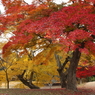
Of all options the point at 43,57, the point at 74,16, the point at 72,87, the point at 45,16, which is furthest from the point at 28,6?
the point at 72,87

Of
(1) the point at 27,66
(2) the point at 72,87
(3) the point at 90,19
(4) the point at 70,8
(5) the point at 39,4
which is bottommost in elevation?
(2) the point at 72,87

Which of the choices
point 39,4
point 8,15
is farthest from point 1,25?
point 39,4

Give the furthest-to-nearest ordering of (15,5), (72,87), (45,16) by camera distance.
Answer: (72,87) < (15,5) < (45,16)

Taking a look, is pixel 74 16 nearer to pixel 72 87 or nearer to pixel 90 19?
pixel 90 19

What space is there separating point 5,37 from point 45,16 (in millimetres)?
8269

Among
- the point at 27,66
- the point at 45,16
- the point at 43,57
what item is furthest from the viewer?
the point at 27,66

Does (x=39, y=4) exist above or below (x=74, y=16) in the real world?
above

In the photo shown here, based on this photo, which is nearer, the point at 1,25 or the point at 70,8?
the point at 70,8

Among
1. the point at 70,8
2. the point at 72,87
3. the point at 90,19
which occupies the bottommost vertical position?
the point at 72,87

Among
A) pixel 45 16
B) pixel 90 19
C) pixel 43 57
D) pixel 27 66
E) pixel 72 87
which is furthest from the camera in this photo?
pixel 27 66

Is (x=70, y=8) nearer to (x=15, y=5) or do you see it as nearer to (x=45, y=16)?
(x=45, y=16)

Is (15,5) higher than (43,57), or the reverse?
(15,5)

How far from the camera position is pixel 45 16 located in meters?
10.4

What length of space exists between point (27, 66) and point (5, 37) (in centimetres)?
388
